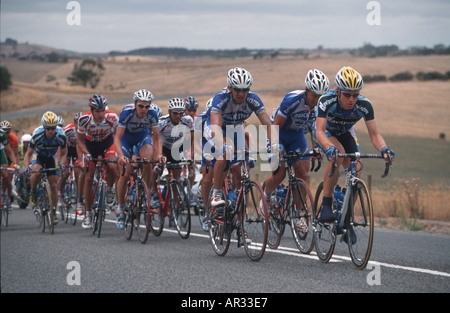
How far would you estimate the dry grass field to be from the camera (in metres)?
31.8

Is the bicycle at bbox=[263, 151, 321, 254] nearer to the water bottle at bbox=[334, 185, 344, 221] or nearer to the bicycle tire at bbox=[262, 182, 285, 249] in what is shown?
the bicycle tire at bbox=[262, 182, 285, 249]

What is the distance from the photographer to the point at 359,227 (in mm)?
7293

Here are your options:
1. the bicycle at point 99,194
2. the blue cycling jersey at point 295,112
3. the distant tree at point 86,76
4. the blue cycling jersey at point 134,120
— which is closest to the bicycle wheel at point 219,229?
the blue cycling jersey at point 295,112

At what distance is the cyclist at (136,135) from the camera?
11.0m

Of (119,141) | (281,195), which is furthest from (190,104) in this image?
(281,195)

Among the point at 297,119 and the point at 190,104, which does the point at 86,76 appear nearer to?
the point at 190,104

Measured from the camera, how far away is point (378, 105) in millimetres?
66000

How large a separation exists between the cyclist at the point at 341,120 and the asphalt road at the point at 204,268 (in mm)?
916

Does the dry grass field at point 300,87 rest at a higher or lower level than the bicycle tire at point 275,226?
higher

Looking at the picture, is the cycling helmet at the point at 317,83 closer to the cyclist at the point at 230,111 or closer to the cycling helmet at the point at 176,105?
the cyclist at the point at 230,111

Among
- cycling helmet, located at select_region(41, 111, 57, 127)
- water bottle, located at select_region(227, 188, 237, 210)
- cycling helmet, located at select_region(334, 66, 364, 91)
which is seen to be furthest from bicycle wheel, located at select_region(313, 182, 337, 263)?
cycling helmet, located at select_region(41, 111, 57, 127)

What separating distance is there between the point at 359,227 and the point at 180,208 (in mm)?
4499

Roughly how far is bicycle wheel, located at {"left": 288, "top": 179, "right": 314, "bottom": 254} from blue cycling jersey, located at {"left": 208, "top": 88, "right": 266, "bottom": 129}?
3.67 feet
